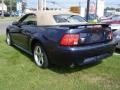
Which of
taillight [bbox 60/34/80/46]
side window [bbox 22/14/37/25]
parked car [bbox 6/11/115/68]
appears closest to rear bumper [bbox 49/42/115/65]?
parked car [bbox 6/11/115/68]

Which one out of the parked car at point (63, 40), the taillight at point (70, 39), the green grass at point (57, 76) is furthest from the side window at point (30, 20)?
the taillight at point (70, 39)

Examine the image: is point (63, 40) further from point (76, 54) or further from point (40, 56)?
point (40, 56)

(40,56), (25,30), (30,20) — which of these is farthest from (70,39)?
(30,20)

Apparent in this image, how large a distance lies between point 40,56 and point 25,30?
108 cm

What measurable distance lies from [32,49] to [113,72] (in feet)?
7.60

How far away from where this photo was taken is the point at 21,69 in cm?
594

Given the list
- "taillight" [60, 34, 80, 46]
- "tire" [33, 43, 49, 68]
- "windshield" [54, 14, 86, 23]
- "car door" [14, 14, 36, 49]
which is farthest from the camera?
"car door" [14, 14, 36, 49]

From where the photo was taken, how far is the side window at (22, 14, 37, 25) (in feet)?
22.0

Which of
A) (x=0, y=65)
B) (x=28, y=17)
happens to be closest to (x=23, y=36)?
(x=28, y=17)

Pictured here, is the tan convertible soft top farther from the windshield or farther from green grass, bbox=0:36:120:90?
green grass, bbox=0:36:120:90

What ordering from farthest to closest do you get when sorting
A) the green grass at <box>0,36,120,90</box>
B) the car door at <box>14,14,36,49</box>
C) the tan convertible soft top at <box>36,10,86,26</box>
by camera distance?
the car door at <box>14,14,36,49</box>
the tan convertible soft top at <box>36,10,86,26</box>
the green grass at <box>0,36,120,90</box>

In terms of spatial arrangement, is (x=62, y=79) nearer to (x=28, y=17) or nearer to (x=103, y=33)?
(x=103, y=33)

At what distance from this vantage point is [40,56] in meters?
6.20

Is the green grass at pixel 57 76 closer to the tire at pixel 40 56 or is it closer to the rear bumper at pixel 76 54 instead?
the tire at pixel 40 56
